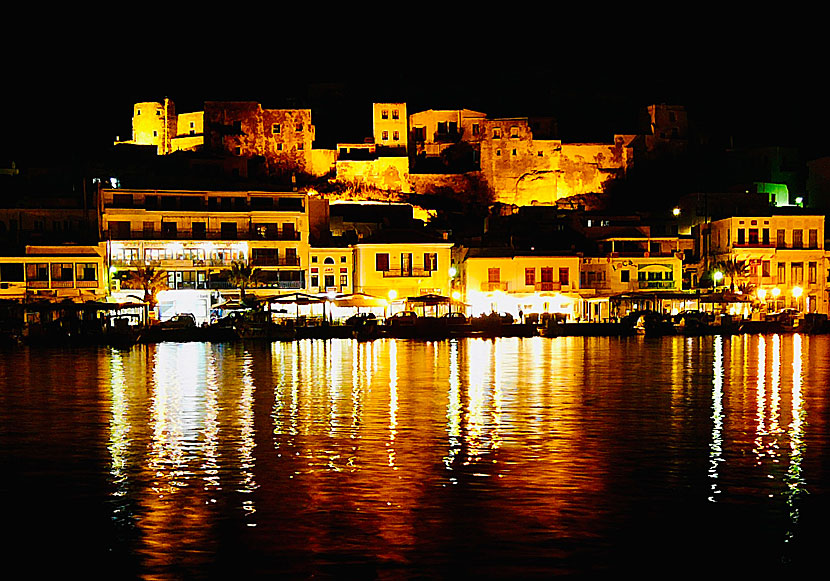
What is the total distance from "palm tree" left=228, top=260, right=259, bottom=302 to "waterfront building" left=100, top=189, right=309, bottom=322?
1.84ft

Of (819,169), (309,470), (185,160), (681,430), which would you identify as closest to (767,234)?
(819,169)

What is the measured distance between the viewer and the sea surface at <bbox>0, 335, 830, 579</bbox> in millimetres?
13086

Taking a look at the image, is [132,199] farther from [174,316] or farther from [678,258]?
[678,258]

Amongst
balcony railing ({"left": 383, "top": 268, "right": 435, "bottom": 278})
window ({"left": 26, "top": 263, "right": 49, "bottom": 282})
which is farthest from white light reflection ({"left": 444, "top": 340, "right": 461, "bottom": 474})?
window ({"left": 26, "top": 263, "right": 49, "bottom": 282})

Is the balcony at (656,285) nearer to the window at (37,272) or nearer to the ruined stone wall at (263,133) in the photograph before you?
the window at (37,272)

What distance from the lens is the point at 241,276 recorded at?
58250mm

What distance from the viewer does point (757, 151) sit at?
313 ft

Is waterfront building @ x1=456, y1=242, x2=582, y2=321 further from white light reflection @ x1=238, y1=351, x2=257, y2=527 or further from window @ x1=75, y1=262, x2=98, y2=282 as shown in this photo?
white light reflection @ x1=238, y1=351, x2=257, y2=527

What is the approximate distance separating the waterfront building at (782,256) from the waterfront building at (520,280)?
892 centimetres

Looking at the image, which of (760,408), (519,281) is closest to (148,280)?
(519,281)

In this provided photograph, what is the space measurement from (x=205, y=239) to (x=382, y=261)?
959cm

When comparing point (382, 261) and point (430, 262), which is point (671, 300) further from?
point (382, 261)

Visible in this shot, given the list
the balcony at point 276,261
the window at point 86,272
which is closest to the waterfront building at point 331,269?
the balcony at point 276,261

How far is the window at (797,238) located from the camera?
6750cm
